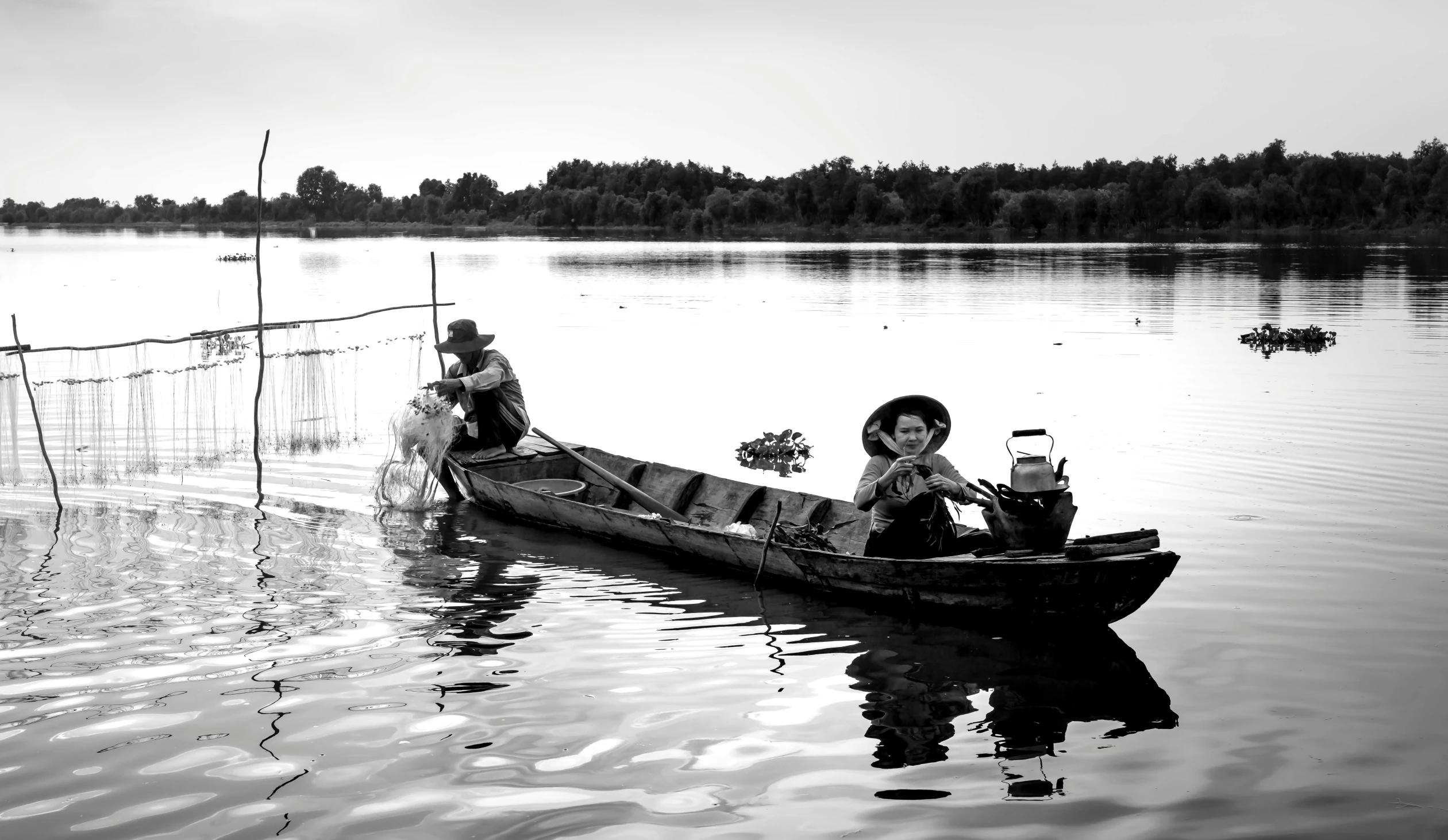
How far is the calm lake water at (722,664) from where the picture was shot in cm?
523

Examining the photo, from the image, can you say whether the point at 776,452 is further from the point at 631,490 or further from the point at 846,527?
the point at 846,527

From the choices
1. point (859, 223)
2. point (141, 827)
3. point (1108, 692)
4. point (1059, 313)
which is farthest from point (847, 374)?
point (859, 223)

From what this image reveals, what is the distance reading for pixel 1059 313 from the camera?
99.5 ft

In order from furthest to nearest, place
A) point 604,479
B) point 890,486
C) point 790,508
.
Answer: point 604,479
point 790,508
point 890,486

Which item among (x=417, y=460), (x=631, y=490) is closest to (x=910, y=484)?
(x=631, y=490)

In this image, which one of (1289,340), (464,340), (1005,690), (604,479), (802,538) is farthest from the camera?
(1289,340)

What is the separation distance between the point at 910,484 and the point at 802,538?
4.07 ft

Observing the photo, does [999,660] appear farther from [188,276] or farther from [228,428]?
[188,276]

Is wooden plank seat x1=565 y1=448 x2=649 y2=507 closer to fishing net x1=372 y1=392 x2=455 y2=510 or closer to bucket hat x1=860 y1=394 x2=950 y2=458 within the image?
fishing net x1=372 y1=392 x2=455 y2=510

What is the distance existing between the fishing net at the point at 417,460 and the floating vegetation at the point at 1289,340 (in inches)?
622

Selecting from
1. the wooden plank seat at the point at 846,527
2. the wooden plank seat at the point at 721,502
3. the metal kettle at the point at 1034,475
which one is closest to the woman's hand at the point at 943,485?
the metal kettle at the point at 1034,475

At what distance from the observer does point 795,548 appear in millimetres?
8125

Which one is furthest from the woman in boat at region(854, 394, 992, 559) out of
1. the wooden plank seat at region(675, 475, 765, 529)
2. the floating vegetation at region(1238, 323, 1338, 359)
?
the floating vegetation at region(1238, 323, 1338, 359)

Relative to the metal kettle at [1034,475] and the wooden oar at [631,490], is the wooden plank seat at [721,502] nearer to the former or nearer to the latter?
the wooden oar at [631,490]
